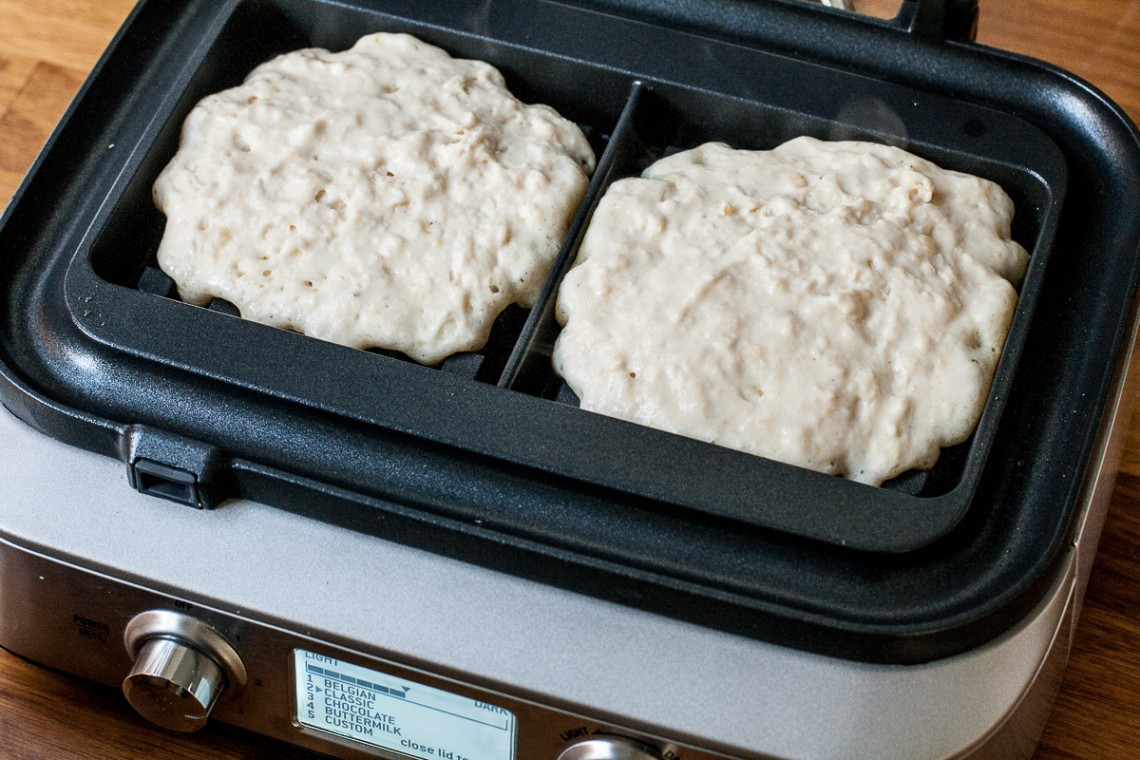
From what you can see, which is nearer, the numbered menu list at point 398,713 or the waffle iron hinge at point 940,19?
the numbered menu list at point 398,713

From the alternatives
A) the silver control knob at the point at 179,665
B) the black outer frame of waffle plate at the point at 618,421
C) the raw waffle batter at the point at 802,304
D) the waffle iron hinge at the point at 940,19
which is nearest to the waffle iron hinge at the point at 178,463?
the black outer frame of waffle plate at the point at 618,421

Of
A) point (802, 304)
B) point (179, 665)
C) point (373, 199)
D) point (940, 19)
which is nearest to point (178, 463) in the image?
point (179, 665)

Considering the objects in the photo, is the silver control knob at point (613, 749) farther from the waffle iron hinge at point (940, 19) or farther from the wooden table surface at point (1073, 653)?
the waffle iron hinge at point (940, 19)

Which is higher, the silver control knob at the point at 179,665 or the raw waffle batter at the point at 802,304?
the raw waffle batter at the point at 802,304

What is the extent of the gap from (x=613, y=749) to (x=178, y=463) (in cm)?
40

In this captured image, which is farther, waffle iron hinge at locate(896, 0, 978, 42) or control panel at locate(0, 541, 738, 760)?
waffle iron hinge at locate(896, 0, 978, 42)

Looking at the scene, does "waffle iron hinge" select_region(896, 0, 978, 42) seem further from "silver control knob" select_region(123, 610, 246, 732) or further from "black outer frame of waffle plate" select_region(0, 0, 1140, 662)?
"silver control knob" select_region(123, 610, 246, 732)

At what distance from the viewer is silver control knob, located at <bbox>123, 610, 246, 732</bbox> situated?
1.02 meters

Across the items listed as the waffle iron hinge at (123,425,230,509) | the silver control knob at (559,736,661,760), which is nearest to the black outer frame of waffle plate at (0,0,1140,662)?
the waffle iron hinge at (123,425,230,509)

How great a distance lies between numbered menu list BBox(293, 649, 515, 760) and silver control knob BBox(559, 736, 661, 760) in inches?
2.5

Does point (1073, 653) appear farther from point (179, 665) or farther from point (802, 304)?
point (179, 665)

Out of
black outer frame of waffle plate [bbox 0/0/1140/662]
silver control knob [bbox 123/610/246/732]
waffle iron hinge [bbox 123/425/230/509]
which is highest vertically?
black outer frame of waffle plate [bbox 0/0/1140/662]

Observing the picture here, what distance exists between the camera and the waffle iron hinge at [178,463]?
3.24ft

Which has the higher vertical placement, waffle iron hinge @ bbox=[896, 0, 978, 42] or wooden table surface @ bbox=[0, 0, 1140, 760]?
waffle iron hinge @ bbox=[896, 0, 978, 42]
